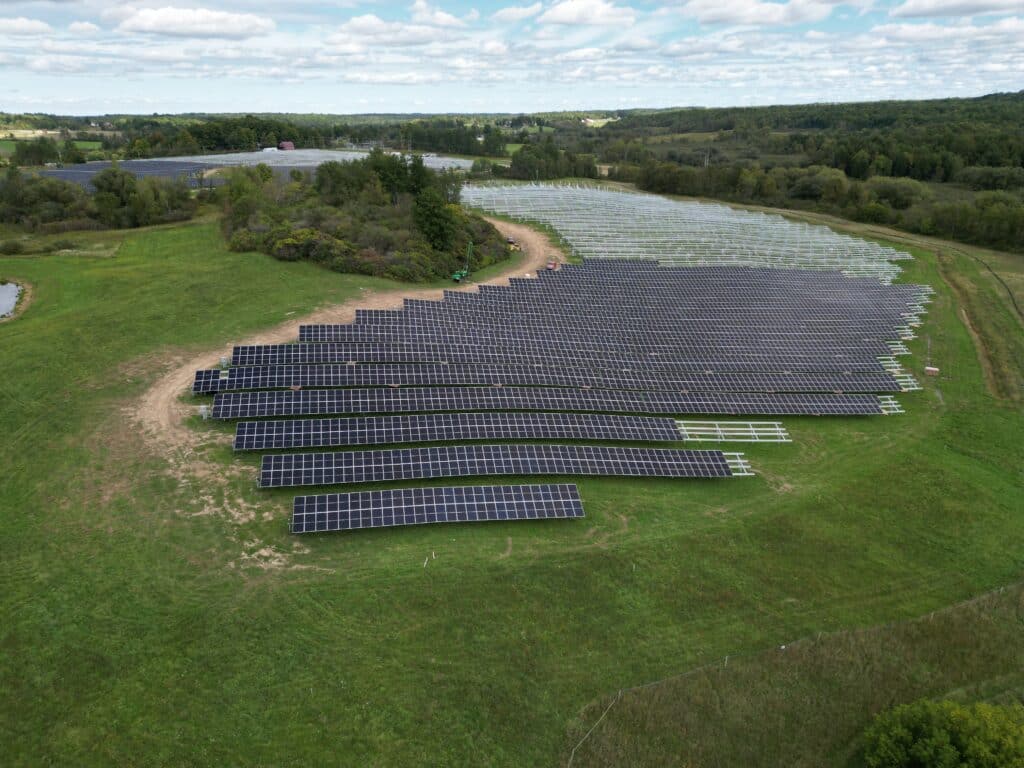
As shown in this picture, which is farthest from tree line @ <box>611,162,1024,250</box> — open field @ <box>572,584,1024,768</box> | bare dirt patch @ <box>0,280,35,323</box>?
bare dirt patch @ <box>0,280,35,323</box>

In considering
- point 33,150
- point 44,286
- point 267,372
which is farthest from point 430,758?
point 33,150

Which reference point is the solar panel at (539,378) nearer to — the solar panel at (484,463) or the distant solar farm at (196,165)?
the solar panel at (484,463)

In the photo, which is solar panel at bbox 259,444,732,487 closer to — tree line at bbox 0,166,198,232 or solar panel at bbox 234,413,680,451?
solar panel at bbox 234,413,680,451

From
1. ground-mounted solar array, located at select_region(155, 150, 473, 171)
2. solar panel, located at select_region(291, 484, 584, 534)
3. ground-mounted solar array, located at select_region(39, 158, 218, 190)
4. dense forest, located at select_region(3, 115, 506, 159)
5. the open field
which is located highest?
dense forest, located at select_region(3, 115, 506, 159)

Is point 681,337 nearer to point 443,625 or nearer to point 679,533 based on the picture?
point 679,533

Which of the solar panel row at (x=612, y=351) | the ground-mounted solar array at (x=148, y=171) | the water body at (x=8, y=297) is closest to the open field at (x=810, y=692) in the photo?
the solar panel row at (x=612, y=351)

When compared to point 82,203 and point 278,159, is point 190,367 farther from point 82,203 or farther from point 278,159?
point 278,159

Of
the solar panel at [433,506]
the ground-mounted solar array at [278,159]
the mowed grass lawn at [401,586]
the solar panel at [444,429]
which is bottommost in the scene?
the mowed grass lawn at [401,586]
